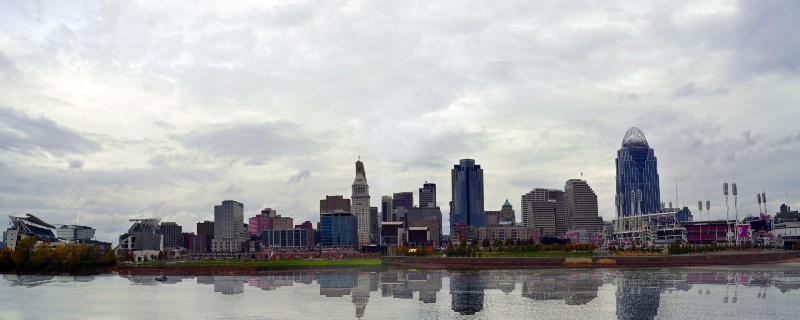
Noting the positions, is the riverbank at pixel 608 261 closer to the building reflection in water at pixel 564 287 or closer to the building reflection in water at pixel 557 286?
the building reflection in water at pixel 557 286

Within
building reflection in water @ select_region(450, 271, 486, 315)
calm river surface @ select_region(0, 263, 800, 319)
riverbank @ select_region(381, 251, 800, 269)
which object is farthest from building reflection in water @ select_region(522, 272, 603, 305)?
riverbank @ select_region(381, 251, 800, 269)

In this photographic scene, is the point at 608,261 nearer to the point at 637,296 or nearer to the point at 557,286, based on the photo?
the point at 557,286

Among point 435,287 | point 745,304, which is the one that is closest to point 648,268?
point 435,287

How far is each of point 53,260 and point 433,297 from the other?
12185 cm

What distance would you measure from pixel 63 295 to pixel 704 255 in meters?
154

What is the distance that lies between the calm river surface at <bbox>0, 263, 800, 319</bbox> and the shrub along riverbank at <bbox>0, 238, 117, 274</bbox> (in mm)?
30292

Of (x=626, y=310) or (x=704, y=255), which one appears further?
(x=704, y=255)

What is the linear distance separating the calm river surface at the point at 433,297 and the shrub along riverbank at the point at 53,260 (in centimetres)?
3029

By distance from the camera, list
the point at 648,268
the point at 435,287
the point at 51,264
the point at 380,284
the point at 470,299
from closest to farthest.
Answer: the point at 470,299, the point at 435,287, the point at 380,284, the point at 648,268, the point at 51,264

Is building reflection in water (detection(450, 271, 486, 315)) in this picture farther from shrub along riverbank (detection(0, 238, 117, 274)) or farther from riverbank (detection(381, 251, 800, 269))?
shrub along riverbank (detection(0, 238, 117, 274))

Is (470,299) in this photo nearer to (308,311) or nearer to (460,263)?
Result: (308,311)

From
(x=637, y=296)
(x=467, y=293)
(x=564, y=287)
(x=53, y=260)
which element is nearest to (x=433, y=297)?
(x=467, y=293)

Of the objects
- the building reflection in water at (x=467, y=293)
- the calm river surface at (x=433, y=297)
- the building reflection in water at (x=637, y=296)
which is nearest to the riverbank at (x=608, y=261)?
the calm river surface at (x=433, y=297)

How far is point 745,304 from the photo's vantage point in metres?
90.7
